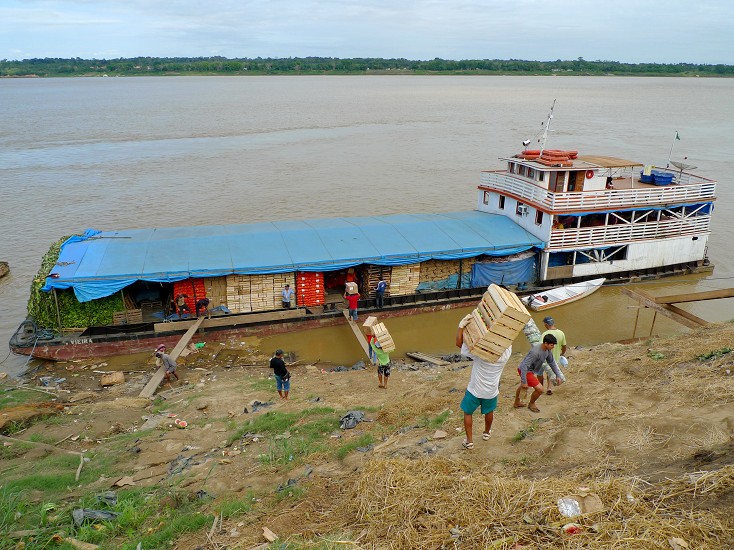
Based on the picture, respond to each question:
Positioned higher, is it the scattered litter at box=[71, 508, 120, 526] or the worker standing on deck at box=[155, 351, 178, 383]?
the scattered litter at box=[71, 508, 120, 526]

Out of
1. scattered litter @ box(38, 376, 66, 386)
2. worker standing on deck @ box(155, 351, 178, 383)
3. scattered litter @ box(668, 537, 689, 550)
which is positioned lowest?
scattered litter @ box(38, 376, 66, 386)

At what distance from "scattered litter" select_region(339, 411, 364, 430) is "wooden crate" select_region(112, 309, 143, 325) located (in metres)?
10.6

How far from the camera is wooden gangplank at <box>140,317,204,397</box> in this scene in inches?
565

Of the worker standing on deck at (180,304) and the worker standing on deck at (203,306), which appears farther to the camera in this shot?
the worker standing on deck at (180,304)

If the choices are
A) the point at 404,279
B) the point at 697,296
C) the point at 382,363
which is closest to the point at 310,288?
the point at 404,279

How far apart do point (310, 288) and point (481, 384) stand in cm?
1235

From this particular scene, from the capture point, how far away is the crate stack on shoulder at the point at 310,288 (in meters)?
18.8

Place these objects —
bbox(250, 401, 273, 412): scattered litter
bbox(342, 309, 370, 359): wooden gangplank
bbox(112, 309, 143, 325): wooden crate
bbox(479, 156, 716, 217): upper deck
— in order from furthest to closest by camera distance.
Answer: bbox(479, 156, 716, 217): upper deck
bbox(112, 309, 143, 325): wooden crate
bbox(342, 309, 370, 359): wooden gangplank
bbox(250, 401, 273, 412): scattered litter

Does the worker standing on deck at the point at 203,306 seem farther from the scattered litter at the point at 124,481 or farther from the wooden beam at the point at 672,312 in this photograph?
the wooden beam at the point at 672,312

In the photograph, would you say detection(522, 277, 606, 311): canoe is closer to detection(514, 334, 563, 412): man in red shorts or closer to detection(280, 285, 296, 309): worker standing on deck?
detection(280, 285, 296, 309): worker standing on deck

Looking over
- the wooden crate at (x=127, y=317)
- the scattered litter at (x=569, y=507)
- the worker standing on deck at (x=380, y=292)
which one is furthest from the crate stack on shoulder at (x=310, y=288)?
the scattered litter at (x=569, y=507)

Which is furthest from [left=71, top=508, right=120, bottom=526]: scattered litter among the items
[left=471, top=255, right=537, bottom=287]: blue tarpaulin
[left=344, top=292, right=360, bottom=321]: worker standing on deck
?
[left=471, top=255, right=537, bottom=287]: blue tarpaulin

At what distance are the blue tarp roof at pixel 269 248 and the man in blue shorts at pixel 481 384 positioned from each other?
1131 cm

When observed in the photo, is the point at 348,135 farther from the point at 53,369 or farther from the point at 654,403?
the point at 654,403
